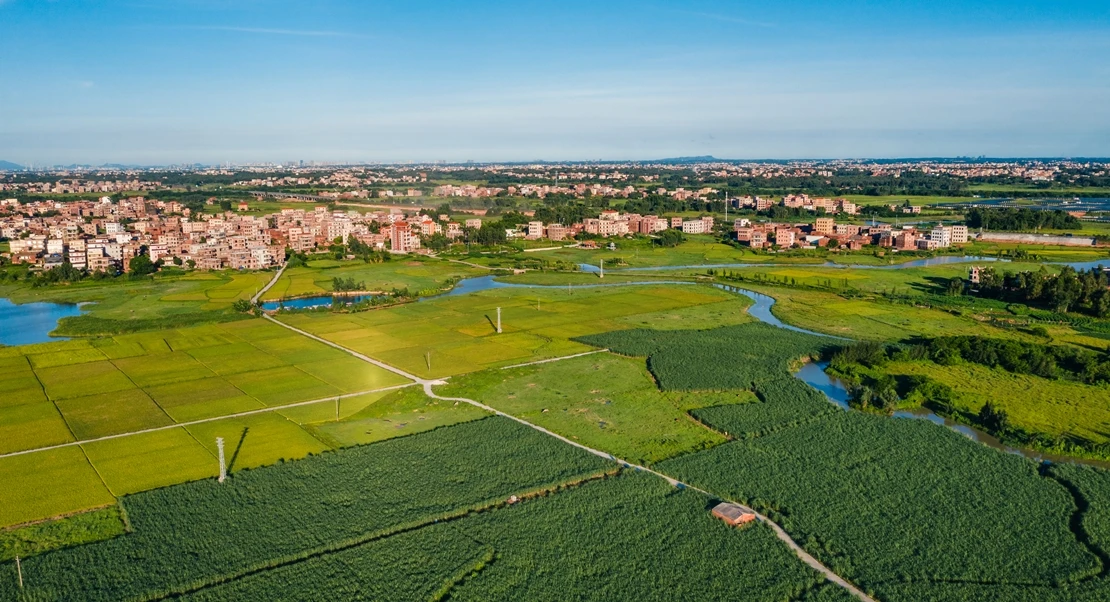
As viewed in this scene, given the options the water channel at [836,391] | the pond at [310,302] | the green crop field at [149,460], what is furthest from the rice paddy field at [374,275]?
the green crop field at [149,460]

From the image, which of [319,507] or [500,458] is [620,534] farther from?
[319,507]

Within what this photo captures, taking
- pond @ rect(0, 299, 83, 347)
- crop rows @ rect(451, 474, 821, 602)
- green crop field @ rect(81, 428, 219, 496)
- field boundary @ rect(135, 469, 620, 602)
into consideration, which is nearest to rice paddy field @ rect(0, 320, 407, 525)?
green crop field @ rect(81, 428, 219, 496)

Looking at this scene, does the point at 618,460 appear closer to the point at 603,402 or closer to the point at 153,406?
the point at 603,402

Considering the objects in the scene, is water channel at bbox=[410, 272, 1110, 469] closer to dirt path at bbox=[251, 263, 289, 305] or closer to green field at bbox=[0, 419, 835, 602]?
green field at bbox=[0, 419, 835, 602]

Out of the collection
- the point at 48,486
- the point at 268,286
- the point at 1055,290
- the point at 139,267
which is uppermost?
the point at 1055,290

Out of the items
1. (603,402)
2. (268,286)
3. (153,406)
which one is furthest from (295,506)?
(268,286)

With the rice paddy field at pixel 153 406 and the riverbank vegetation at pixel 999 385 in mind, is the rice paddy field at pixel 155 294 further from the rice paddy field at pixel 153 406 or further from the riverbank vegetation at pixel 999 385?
the riverbank vegetation at pixel 999 385
